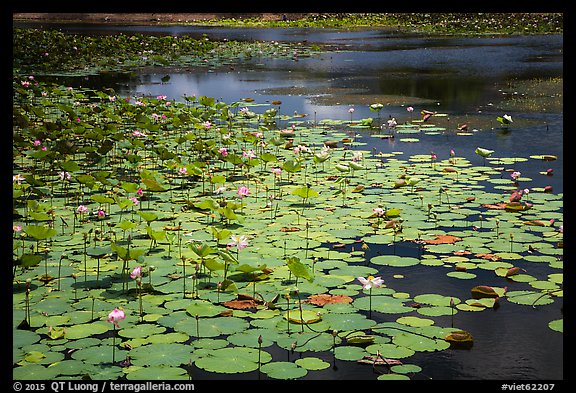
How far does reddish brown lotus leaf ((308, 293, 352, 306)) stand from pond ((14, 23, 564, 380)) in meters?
0.07

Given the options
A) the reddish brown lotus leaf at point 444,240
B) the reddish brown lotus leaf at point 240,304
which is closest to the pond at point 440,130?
the reddish brown lotus leaf at point 444,240

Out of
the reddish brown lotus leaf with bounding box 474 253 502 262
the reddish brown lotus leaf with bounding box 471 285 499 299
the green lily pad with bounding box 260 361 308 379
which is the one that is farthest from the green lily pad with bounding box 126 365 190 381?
the reddish brown lotus leaf with bounding box 474 253 502 262

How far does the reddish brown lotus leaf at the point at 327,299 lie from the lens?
358 centimetres

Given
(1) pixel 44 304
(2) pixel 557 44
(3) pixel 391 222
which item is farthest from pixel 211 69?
(1) pixel 44 304

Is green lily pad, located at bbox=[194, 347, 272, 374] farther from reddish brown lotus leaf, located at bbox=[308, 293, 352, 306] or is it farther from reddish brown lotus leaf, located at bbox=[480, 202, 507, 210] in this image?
reddish brown lotus leaf, located at bbox=[480, 202, 507, 210]

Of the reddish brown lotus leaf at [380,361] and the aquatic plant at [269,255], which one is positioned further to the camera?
the aquatic plant at [269,255]

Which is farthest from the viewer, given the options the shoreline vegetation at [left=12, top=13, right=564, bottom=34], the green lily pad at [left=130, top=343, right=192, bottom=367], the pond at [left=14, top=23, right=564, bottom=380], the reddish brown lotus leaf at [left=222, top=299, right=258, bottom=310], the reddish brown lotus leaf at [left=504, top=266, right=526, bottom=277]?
the shoreline vegetation at [left=12, top=13, right=564, bottom=34]

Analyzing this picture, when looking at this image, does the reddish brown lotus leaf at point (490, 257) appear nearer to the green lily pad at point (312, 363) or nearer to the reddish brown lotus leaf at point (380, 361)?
the reddish brown lotus leaf at point (380, 361)

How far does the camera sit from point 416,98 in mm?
10719

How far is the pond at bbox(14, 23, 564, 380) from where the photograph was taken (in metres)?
Result: 3.10

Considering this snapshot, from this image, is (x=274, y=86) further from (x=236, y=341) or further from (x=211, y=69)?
(x=236, y=341)

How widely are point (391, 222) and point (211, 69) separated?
11543 mm

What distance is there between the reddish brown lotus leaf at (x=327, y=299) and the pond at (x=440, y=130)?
70 mm

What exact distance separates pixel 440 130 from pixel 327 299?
4.87 metres
